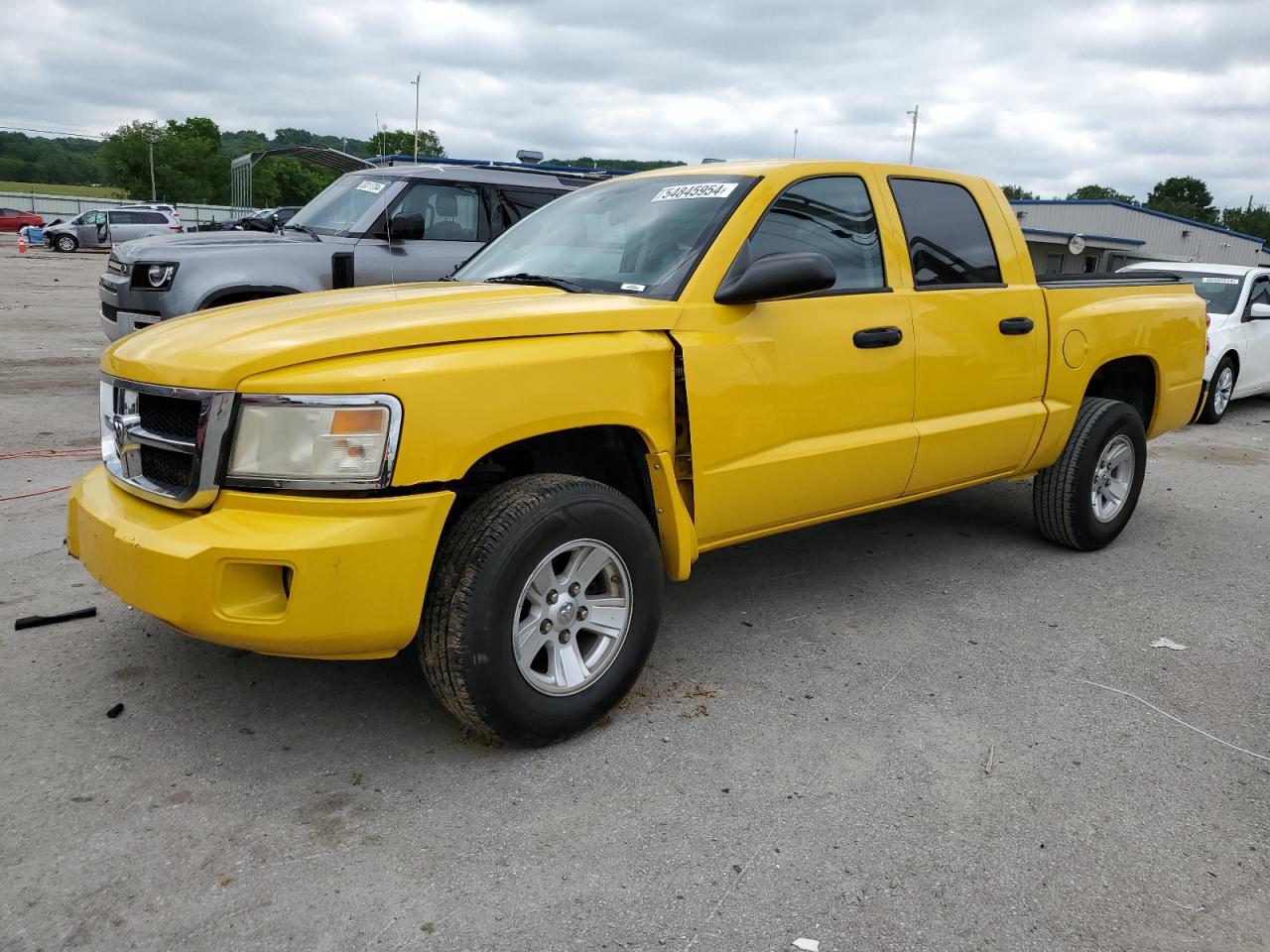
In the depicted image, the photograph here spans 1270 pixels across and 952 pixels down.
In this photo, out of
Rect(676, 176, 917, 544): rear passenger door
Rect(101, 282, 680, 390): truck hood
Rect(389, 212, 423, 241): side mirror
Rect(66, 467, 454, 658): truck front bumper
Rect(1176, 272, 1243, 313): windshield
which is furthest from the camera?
Rect(1176, 272, 1243, 313): windshield

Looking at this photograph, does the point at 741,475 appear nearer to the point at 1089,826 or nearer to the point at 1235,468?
the point at 1089,826

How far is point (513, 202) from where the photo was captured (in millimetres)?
8914

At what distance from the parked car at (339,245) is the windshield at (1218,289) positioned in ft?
22.6

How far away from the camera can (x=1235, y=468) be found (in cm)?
802

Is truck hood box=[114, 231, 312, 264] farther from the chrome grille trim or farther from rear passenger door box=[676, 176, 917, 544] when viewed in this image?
rear passenger door box=[676, 176, 917, 544]

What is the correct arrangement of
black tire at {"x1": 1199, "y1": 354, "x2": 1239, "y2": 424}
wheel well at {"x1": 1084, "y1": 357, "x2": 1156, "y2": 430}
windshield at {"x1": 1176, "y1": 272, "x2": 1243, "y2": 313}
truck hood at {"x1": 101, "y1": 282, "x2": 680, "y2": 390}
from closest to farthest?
truck hood at {"x1": 101, "y1": 282, "x2": 680, "y2": 390} < wheel well at {"x1": 1084, "y1": 357, "x2": 1156, "y2": 430} < black tire at {"x1": 1199, "y1": 354, "x2": 1239, "y2": 424} < windshield at {"x1": 1176, "y1": 272, "x2": 1243, "y2": 313}

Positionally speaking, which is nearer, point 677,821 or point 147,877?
point 147,877

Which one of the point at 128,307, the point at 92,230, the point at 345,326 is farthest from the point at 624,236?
the point at 92,230

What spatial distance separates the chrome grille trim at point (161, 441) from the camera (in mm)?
2744

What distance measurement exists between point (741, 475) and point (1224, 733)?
6.09 feet

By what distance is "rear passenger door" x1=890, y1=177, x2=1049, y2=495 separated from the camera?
4.31 meters

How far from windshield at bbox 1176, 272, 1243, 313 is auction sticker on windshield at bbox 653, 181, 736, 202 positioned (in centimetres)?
871

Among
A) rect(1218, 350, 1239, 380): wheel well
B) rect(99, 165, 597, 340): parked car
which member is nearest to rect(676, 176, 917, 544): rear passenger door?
rect(99, 165, 597, 340): parked car

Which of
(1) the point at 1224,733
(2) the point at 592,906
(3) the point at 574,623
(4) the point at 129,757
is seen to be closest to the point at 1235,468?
(1) the point at 1224,733
